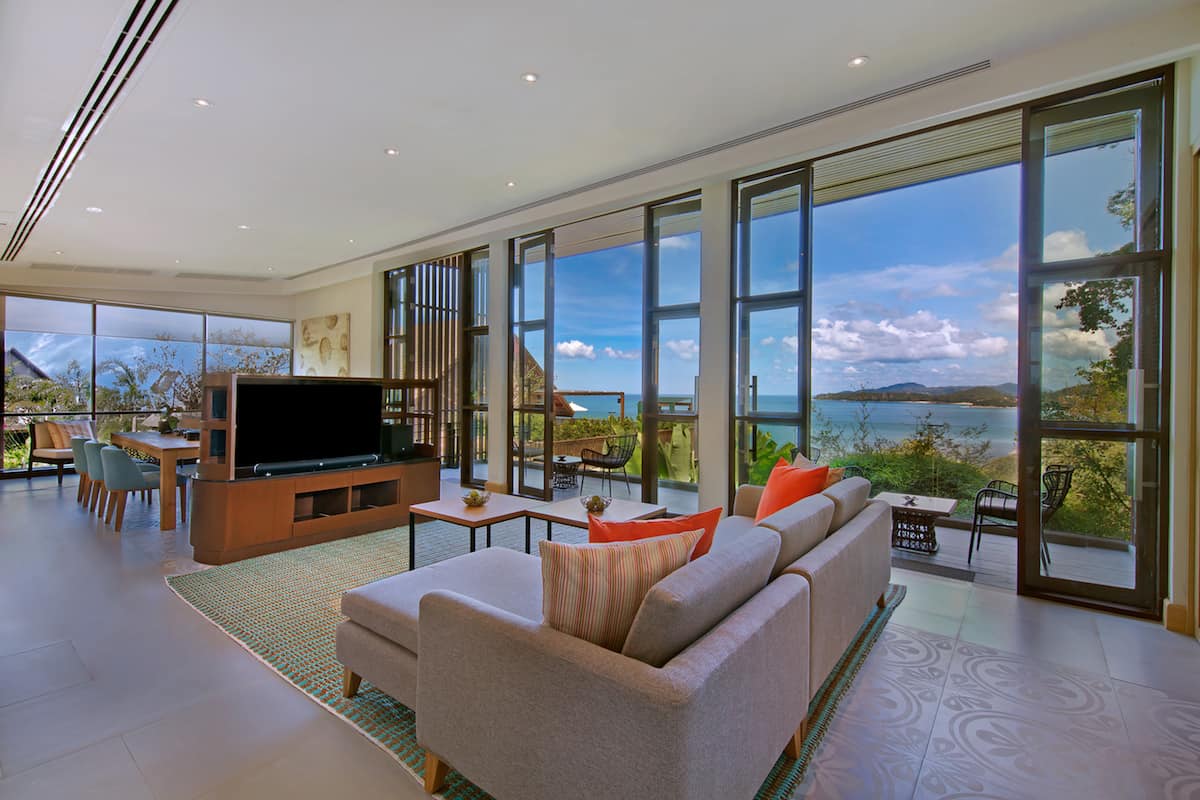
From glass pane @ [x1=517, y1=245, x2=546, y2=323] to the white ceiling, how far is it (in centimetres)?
96

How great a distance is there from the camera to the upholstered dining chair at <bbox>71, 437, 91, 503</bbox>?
5285 mm

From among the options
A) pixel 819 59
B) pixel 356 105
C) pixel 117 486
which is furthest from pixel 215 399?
pixel 819 59

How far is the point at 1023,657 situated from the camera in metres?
2.61

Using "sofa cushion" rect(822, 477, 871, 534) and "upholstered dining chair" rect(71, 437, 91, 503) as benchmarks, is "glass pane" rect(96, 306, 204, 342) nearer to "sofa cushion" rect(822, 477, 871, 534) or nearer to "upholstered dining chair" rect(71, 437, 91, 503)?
"upholstered dining chair" rect(71, 437, 91, 503)

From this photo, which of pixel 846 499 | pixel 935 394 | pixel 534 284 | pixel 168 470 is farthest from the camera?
pixel 534 284

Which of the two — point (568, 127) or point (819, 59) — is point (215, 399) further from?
point (819, 59)

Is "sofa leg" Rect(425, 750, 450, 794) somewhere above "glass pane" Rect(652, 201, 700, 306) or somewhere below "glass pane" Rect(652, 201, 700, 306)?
below

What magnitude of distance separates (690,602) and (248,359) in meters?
10.7

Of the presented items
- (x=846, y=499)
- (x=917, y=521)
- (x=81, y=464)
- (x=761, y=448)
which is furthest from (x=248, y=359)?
(x=917, y=521)

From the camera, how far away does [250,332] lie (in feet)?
31.8

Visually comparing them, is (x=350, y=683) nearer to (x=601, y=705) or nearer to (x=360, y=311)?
(x=601, y=705)

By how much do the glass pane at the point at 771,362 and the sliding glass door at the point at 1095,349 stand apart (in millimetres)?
1483

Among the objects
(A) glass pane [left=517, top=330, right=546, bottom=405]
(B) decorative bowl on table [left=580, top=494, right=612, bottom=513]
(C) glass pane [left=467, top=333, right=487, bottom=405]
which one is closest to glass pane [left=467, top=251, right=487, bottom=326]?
(C) glass pane [left=467, top=333, right=487, bottom=405]

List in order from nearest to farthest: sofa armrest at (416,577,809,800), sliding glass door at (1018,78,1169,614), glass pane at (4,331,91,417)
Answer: sofa armrest at (416,577,809,800) < sliding glass door at (1018,78,1169,614) < glass pane at (4,331,91,417)
